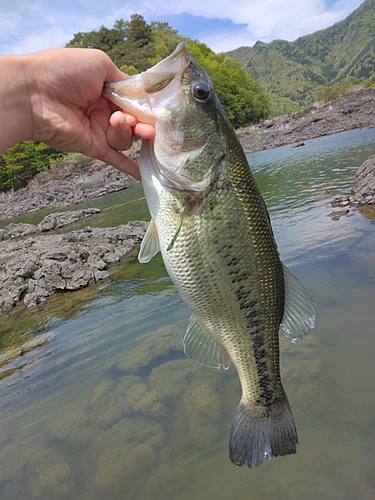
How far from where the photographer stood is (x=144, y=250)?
8.06 feet

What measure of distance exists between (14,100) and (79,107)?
489 mm

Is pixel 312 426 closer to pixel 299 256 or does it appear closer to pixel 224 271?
pixel 224 271

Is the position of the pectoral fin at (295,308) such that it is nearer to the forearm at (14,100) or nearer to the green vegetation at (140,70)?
the forearm at (14,100)

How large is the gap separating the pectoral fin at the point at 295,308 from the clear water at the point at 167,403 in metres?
1.76

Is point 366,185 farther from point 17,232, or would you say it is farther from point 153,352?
point 17,232

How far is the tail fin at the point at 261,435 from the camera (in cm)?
232

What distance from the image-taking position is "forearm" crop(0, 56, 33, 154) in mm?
2357

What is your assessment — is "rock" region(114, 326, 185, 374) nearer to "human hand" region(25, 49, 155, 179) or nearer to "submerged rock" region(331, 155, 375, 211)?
"human hand" region(25, 49, 155, 179)

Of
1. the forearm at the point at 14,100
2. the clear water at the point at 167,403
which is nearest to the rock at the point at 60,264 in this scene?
the clear water at the point at 167,403

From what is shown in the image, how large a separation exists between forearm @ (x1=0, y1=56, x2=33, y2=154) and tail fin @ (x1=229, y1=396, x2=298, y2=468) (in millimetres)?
2639

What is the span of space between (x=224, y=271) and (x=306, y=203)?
1087cm

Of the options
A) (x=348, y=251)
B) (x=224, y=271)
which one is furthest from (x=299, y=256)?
(x=224, y=271)

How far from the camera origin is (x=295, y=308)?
2.47 metres

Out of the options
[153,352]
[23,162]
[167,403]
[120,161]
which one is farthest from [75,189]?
[120,161]
